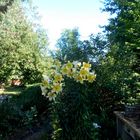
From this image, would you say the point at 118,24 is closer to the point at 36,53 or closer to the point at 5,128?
the point at 36,53

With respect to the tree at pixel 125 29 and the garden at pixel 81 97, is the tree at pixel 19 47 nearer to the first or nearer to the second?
the tree at pixel 125 29

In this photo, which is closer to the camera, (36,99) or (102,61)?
(102,61)

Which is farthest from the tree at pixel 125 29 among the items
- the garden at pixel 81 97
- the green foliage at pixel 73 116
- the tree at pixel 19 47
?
the tree at pixel 19 47

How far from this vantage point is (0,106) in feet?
28.8

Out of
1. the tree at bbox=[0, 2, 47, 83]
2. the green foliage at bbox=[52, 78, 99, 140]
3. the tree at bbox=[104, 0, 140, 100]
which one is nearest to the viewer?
the green foliage at bbox=[52, 78, 99, 140]

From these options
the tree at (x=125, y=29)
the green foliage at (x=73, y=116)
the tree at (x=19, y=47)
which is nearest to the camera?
the green foliage at (x=73, y=116)

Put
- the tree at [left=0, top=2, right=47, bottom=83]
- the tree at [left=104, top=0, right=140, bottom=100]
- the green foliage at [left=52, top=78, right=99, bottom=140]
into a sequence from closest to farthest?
the green foliage at [left=52, top=78, right=99, bottom=140] < the tree at [left=104, top=0, right=140, bottom=100] < the tree at [left=0, top=2, right=47, bottom=83]

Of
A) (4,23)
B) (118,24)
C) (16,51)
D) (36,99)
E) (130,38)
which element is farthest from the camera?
(16,51)

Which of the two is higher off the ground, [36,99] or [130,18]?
[130,18]

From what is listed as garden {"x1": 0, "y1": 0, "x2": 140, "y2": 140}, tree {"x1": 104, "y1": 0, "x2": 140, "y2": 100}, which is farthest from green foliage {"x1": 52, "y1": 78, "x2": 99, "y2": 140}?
tree {"x1": 104, "y1": 0, "x2": 140, "y2": 100}

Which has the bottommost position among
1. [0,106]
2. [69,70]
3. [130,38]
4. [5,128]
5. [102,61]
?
[5,128]

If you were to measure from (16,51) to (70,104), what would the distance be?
20558mm

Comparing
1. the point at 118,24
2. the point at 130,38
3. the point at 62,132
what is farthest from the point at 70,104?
the point at 118,24

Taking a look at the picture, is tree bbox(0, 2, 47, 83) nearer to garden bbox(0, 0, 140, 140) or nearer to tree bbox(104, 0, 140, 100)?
tree bbox(104, 0, 140, 100)
